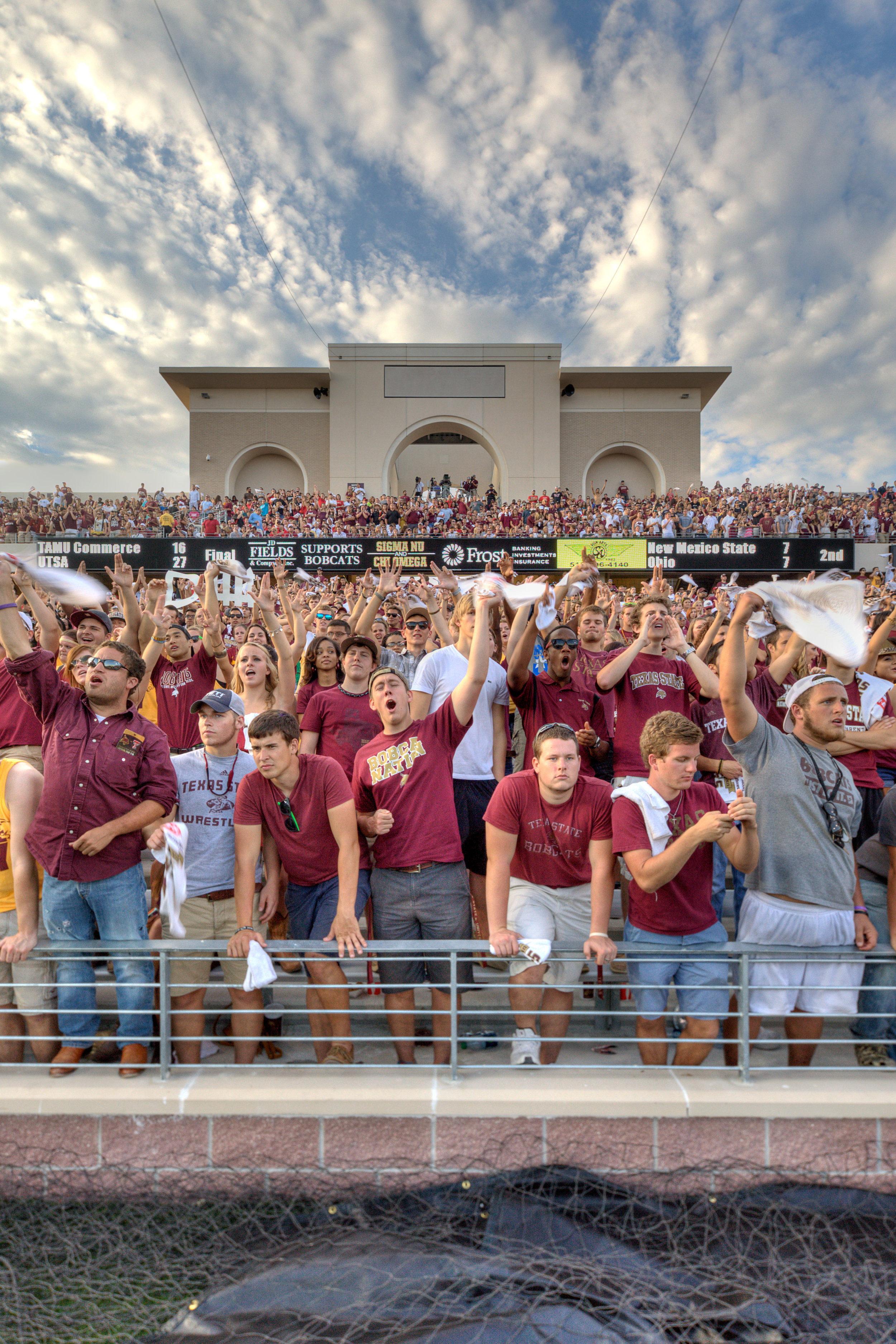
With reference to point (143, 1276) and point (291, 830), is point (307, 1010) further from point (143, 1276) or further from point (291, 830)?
point (143, 1276)

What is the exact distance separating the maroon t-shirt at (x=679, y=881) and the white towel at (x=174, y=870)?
1.89m

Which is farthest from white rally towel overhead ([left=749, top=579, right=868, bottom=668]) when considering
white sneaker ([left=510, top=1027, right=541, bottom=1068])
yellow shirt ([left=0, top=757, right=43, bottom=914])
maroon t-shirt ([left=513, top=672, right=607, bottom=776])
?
yellow shirt ([left=0, top=757, right=43, bottom=914])

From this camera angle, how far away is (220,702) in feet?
12.2

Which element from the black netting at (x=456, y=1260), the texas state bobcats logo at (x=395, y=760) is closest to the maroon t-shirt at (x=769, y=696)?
the texas state bobcats logo at (x=395, y=760)

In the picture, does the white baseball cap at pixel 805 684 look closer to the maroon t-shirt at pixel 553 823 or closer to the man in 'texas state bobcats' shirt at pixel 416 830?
the maroon t-shirt at pixel 553 823

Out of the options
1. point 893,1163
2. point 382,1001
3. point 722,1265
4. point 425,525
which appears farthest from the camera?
point 425,525

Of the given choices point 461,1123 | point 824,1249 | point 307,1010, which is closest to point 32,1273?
point 307,1010

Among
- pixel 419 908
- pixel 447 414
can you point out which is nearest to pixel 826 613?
pixel 419 908

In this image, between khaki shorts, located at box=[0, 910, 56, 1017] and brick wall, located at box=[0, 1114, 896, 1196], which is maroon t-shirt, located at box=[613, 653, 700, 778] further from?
khaki shorts, located at box=[0, 910, 56, 1017]

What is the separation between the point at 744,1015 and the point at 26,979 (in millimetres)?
3214

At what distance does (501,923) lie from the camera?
3.25 meters

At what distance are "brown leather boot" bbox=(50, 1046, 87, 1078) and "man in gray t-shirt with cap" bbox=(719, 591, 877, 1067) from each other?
3.03 meters

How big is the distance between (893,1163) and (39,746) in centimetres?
466

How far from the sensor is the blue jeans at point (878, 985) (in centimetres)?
338
